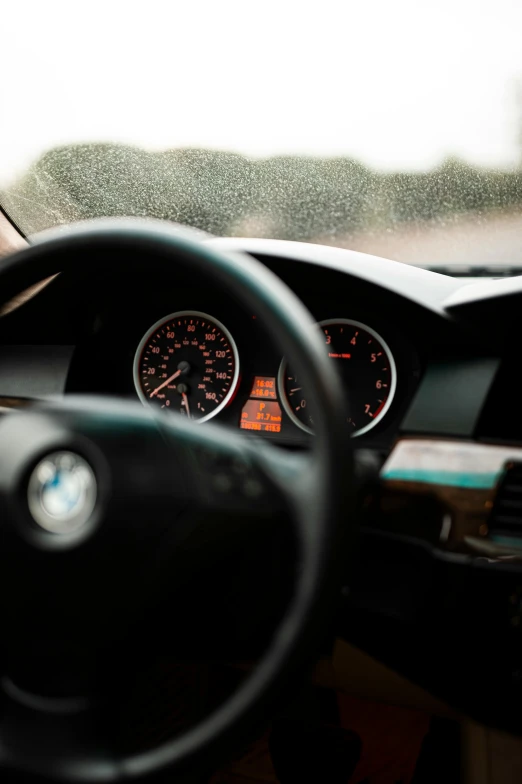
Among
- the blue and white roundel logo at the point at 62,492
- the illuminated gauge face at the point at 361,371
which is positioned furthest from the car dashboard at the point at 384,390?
the blue and white roundel logo at the point at 62,492

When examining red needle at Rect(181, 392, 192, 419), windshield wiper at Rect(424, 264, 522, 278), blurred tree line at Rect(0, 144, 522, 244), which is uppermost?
blurred tree line at Rect(0, 144, 522, 244)

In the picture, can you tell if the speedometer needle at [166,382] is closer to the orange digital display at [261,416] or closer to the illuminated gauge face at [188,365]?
the illuminated gauge face at [188,365]

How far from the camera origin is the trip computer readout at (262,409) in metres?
1.75

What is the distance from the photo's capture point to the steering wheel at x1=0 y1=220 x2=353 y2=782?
1.00 m

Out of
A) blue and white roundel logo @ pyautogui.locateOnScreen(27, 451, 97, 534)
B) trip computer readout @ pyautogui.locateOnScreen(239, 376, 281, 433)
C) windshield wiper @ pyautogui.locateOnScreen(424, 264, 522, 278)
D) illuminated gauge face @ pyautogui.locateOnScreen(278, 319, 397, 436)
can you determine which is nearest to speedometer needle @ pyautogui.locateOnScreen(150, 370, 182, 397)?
trip computer readout @ pyautogui.locateOnScreen(239, 376, 281, 433)

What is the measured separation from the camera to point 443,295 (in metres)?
1.54

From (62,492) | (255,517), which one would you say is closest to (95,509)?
(62,492)

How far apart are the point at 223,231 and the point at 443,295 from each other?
1.98ft

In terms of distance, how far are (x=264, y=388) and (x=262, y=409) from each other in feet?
0.15

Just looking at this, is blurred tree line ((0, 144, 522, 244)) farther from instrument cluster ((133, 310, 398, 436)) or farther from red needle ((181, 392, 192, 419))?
red needle ((181, 392, 192, 419))

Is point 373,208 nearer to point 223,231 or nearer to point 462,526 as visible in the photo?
point 223,231

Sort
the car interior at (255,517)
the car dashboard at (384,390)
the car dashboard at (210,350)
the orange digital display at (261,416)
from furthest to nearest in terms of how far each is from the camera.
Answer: the orange digital display at (261,416) < the car dashboard at (210,350) < the car dashboard at (384,390) < the car interior at (255,517)

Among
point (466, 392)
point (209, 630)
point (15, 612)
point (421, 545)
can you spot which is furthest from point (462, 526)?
point (15, 612)

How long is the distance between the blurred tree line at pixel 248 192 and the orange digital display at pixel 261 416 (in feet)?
1.28
